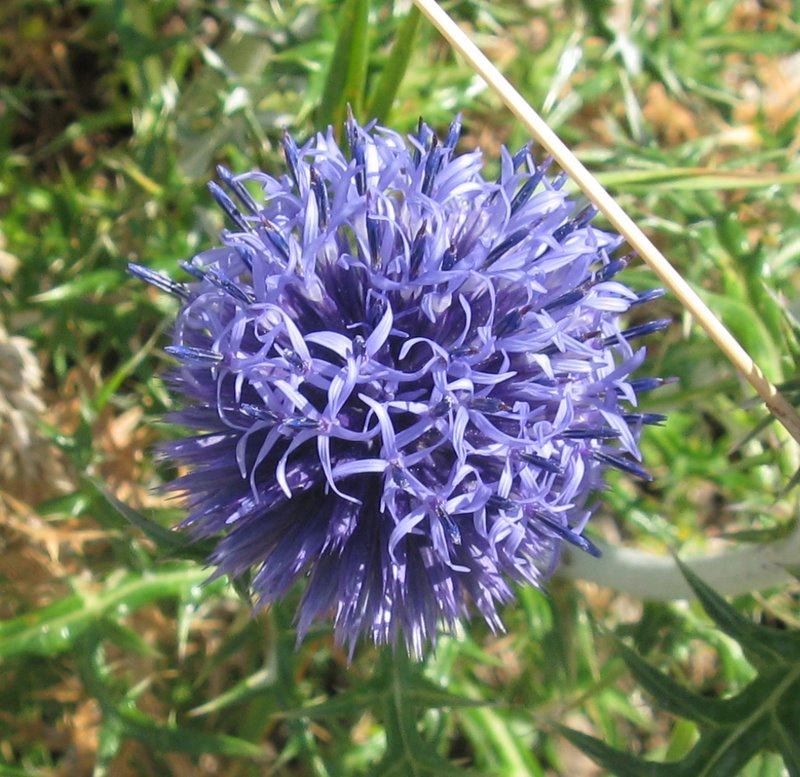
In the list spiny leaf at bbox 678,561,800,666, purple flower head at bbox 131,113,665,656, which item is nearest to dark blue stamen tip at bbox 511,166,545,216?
purple flower head at bbox 131,113,665,656

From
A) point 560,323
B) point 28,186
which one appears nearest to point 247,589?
point 560,323

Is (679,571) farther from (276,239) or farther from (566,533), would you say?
(276,239)

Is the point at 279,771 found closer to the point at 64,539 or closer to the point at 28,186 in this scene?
the point at 64,539

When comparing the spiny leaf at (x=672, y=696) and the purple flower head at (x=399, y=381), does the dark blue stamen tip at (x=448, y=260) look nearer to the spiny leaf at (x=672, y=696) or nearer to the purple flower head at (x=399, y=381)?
the purple flower head at (x=399, y=381)

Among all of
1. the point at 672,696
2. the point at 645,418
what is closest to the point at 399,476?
the point at 645,418

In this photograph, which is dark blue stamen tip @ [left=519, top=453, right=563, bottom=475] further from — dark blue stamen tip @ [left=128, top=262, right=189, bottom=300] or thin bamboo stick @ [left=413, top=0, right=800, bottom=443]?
dark blue stamen tip @ [left=128, top=262, right=189, bottom=300]

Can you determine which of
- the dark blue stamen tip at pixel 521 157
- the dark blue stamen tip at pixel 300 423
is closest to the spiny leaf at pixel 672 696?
the dark blue stamen tip at pixel 300 423

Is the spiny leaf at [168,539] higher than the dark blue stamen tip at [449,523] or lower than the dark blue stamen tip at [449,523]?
lower
